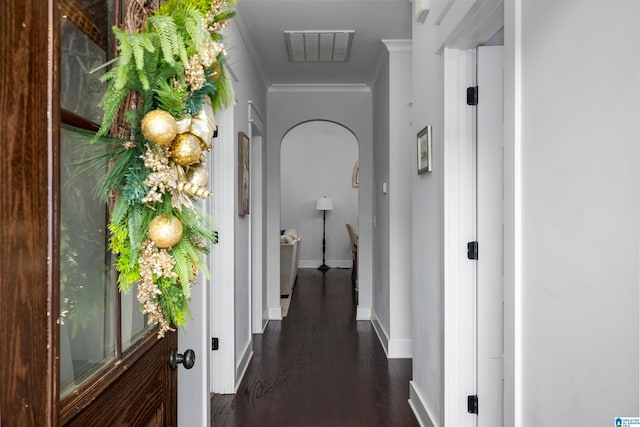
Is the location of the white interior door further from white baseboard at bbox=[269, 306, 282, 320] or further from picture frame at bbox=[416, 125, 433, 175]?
→ white baseboard at bbox=[269, 306, 282, 320]

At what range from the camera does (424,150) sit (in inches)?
107

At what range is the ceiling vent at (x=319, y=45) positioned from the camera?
153 inches

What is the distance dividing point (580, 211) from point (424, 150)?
64.2 inches

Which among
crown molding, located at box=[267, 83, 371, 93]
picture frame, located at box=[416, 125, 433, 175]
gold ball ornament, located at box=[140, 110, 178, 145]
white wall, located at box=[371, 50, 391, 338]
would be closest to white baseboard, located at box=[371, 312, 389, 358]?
white wall, located at box=[371, 50, 391, 338]

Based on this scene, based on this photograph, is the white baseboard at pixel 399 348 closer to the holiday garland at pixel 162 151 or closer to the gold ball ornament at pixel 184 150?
the holiday garland at pixel 162 151

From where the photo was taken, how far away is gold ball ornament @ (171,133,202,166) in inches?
31.2

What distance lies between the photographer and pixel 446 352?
231cm

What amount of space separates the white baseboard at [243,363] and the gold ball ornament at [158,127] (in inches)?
115

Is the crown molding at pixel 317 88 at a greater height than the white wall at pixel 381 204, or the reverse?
the crown molding at pixel 317 88

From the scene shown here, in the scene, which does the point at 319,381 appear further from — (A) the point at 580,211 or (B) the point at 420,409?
(A) the point at 580,211

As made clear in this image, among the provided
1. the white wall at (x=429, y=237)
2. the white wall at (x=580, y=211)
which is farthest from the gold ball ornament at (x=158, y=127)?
the white wall at (x=429, y=237)

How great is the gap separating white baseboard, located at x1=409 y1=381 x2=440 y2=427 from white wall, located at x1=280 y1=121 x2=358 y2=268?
7165 millimetres

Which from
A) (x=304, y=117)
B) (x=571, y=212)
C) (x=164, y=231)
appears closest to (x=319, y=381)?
(x=571, y=212)

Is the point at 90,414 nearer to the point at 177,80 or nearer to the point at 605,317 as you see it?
the point at 177,80
